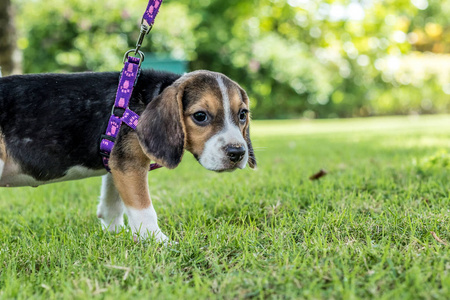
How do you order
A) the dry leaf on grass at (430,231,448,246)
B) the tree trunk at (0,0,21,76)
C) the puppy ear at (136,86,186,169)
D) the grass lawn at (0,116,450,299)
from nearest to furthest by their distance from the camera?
the grass lawn at (0,116,450,299), the dry leaf on grass at (430,231,448,246), the puppy ear at (136,86,186,169), the tree trunk at (0,0,21,76)

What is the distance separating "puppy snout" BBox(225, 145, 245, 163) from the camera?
2826 mm

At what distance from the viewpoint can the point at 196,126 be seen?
9.80ft

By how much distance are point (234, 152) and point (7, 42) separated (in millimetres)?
9282

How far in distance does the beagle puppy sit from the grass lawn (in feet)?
1.42

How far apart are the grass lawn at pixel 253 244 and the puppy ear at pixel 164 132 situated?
538 millimetres

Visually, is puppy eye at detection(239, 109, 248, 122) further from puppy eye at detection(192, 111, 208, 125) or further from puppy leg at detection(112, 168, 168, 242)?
puppy leg at detection(112, 168, 168, 242)

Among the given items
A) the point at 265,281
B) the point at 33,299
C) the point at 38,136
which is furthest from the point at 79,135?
the point at 265,281

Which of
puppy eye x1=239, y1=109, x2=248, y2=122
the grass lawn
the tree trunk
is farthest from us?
the tree trunk

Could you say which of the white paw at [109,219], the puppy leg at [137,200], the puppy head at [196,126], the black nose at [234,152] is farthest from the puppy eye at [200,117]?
the white paw at [109,219]

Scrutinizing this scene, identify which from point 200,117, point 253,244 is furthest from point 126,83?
point 253,244

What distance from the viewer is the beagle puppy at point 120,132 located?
291cm

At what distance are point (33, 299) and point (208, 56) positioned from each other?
23016 millimetres

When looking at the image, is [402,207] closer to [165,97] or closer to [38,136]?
[165,97]

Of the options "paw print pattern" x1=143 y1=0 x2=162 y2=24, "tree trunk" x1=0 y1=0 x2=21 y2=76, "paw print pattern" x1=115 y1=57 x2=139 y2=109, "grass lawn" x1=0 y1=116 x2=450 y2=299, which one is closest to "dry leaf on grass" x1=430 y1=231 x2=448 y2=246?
"grass lawn" x1=0 y1=116 x2=450 y2=299
